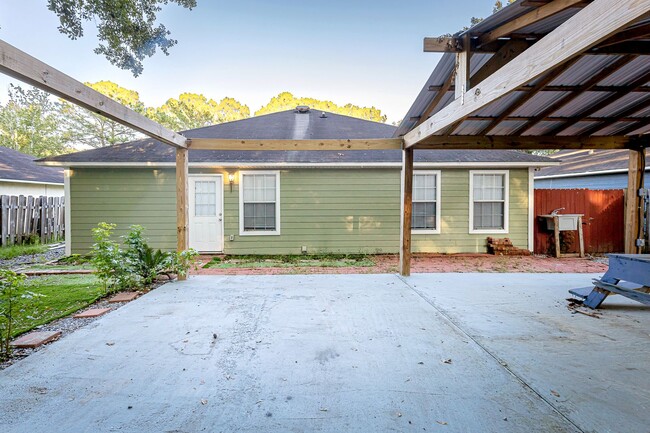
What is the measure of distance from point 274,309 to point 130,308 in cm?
175

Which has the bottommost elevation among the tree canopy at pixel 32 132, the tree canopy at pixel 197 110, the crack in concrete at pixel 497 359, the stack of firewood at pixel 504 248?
the crack in concrete at pixel 497 359

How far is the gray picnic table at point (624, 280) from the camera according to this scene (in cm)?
339

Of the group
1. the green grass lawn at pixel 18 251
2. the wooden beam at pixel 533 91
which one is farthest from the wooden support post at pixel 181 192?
the green grass lawn at pixel 18 251

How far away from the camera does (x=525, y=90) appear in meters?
3.72

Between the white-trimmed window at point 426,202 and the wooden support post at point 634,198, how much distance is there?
11.7ft

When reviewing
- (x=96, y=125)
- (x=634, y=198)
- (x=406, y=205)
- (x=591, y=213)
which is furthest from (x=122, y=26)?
(x=96, y=125)

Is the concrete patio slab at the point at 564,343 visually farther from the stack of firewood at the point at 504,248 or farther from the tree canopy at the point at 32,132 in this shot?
the tree canopy at the point at 32,132

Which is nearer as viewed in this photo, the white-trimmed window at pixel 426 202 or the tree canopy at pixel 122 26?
the tree canopy at pixel 122 26

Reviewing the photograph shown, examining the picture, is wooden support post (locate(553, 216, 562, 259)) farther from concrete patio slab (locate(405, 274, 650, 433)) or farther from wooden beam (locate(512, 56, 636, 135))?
wooden beam (locate(512, 56, 636, 135))

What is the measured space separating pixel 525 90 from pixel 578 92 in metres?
0.75

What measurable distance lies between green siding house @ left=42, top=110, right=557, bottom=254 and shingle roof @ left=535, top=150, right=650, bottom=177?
441 centimetres

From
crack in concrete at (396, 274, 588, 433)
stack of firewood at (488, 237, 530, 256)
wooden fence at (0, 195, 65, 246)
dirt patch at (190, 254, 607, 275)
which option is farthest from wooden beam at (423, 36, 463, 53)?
wooden fence at (0, 195, 65, 246)

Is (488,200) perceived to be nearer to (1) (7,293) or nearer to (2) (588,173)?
(2) (588,173)

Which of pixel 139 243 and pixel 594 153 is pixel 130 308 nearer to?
pixel 139 243
